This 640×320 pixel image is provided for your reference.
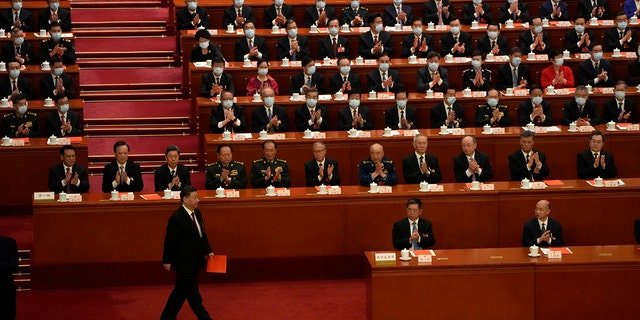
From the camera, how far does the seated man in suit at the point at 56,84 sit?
1301 centimetres

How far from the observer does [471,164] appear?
1089cm

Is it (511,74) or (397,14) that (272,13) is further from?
(511,74)

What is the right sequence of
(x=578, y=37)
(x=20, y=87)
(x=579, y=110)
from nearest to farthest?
(x=579, y=110) → (x=20, y=87) → (x=578, y=37)

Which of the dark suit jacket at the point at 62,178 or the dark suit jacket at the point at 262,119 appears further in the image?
the dark suit jacket at the point at 262,119

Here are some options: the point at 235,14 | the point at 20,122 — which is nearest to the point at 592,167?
the point at 235,14

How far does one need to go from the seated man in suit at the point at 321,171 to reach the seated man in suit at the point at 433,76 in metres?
2.67

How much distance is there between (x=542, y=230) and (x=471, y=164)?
1.46 meters

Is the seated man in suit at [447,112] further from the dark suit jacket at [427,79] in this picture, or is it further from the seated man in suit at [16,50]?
the seated man in suit at [16,50]

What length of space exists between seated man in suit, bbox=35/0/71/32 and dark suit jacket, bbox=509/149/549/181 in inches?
263

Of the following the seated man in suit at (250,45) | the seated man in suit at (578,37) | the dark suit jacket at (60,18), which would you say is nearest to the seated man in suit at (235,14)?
the seated man in suit at (250,45)

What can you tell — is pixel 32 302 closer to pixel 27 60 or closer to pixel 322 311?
pixel 322 311

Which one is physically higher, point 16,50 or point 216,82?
point 16,50

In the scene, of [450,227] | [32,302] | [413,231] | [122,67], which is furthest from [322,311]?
[122,67]

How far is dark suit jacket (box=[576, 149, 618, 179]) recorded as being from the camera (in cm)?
1104
